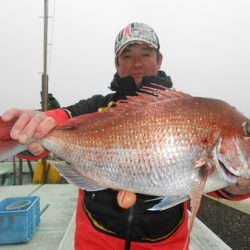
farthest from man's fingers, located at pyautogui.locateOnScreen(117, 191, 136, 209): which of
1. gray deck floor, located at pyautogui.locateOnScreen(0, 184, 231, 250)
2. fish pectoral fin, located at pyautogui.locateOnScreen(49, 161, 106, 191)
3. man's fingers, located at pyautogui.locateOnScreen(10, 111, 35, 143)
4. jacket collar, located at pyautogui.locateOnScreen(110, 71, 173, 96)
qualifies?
gray deck floor, located at pyautogui.locateOnScreen(0, 184, 231, 250)

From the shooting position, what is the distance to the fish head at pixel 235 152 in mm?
1551

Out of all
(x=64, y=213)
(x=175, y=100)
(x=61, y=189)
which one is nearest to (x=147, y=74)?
(x=175, y=100)

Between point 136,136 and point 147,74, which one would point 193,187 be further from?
point 147,74

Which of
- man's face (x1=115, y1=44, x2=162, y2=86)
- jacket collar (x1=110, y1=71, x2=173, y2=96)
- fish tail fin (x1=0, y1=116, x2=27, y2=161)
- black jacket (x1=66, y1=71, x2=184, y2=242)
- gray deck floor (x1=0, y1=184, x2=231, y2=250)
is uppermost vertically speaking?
man's face (x1=115, y1=44, x2=162, y2=86)

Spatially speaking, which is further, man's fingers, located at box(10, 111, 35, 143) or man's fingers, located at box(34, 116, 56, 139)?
man's fingers, located at box(34, 116, 56, 139)

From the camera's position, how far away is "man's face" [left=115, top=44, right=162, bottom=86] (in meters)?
2.62

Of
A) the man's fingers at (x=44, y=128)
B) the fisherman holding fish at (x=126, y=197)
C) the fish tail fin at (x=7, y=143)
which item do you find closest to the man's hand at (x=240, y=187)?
the fisherman holding fish at (x=126, y=197)

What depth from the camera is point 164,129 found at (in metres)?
1.59

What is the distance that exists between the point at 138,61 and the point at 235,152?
136cm

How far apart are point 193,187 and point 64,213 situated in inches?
134

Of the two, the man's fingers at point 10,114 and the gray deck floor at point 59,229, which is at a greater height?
the man's fingers at point 10,114

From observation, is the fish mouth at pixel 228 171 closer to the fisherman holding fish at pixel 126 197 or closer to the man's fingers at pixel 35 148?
the fisherman holding fish at pixel 126 197

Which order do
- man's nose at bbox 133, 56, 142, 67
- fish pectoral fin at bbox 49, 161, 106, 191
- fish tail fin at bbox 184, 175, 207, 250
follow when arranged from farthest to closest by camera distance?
man's nose at bbox 133, 56, 142, 67 < fish pectoral fin at bbox 49, 161, 106, 191 < fish tail fin at bbox 184, 175, 207, 250

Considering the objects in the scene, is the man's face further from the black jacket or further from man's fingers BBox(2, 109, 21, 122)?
man's fingers BBox(2, 109, 21, 122)
